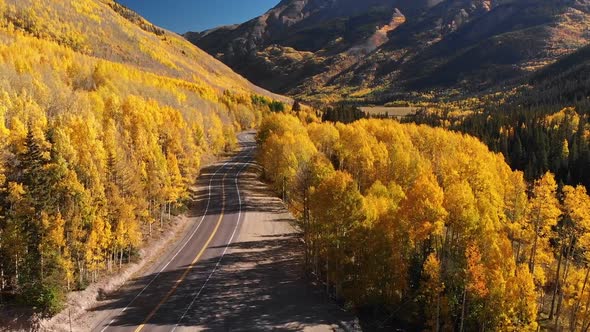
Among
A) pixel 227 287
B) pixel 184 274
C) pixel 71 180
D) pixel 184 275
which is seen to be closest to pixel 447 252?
pixel 227 287

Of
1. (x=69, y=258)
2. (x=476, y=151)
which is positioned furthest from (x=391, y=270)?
(x=476, y=151)

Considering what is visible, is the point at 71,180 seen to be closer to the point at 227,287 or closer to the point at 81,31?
the point at 227,287

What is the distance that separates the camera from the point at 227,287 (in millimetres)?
47750

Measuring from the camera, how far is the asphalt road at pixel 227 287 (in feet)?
133

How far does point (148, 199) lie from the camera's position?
64.0m

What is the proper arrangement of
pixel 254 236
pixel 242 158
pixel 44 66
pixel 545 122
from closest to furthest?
pixel 254 236, pixel 44 66, pixel 242 158, pixel 545 122

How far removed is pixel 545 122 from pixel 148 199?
14155cm

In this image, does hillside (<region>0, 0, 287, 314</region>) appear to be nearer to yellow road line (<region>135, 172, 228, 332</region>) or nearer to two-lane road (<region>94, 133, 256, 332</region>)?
two-lane road (<region>94, 133, 256, 332</region>)

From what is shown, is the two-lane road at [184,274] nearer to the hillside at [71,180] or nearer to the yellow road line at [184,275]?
the yellow road line at [184,275]

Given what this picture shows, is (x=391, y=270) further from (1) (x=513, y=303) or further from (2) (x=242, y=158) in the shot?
(2) (x=242, y=158)

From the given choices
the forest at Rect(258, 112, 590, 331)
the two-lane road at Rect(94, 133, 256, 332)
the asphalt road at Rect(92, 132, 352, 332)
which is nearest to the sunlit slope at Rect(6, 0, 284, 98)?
the two-lane road at Rect(94, 133, 256, 332)

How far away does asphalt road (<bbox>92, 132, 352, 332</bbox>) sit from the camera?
40.7m

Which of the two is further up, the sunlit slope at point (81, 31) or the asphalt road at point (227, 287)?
the sunlit slope at point (81, 31)

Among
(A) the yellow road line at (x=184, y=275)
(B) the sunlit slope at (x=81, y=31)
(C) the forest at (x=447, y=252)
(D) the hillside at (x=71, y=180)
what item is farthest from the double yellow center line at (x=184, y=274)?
(B) the sunlit slope at (x=81, y=31)
